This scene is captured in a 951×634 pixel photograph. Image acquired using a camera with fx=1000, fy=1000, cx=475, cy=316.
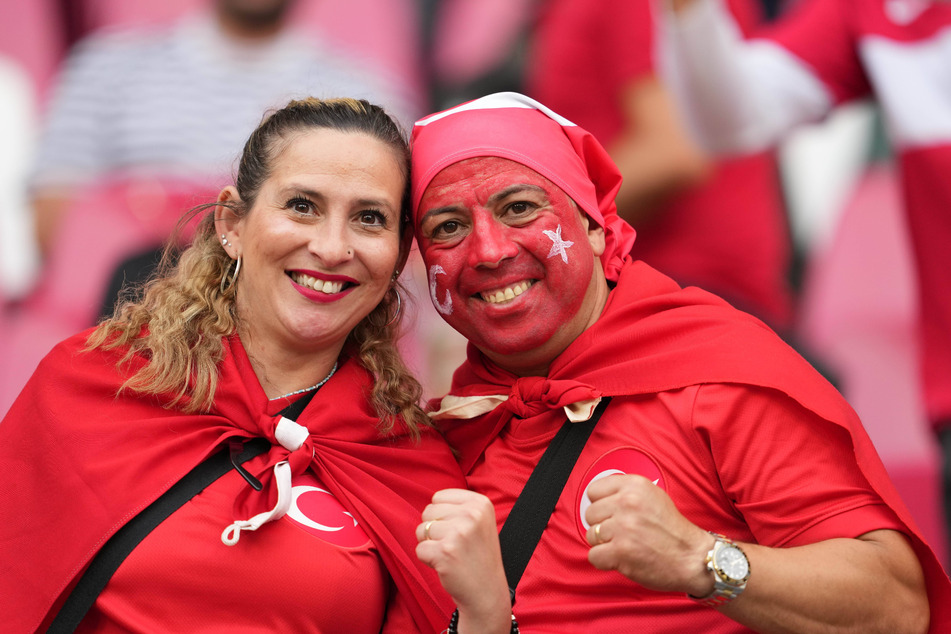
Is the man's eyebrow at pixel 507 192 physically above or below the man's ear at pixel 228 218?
above

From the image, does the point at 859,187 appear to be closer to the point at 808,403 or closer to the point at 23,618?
the point at 808,403

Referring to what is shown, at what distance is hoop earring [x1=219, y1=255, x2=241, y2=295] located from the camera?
8.63 feet

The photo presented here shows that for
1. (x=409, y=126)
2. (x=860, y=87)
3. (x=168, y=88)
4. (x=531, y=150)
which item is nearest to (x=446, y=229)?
(x=531, y=150)

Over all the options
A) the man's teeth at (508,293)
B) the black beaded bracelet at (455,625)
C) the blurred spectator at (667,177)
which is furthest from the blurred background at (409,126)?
the black beaded bracelet at (455,625)

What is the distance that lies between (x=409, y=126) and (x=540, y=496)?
8.72 feet

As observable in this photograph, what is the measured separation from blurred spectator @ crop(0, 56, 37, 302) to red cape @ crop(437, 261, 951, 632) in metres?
3.20

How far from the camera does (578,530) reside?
7.78 feet

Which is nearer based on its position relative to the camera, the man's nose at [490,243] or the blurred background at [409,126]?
the man's nose at [490,243]

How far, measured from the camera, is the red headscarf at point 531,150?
2.61 meters

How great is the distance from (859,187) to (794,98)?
656mm

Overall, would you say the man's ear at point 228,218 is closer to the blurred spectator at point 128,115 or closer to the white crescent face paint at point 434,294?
the white crescent face paint at point 434,294

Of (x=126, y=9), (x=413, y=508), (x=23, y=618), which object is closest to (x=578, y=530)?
(x=413, y=508)

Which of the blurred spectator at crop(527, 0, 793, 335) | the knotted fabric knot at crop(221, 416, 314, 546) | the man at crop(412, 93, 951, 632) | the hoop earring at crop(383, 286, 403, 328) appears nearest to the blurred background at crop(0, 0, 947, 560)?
the blurred spectator at crop(527, 0, 793, 335)

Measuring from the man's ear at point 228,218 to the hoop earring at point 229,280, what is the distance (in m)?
0.03
